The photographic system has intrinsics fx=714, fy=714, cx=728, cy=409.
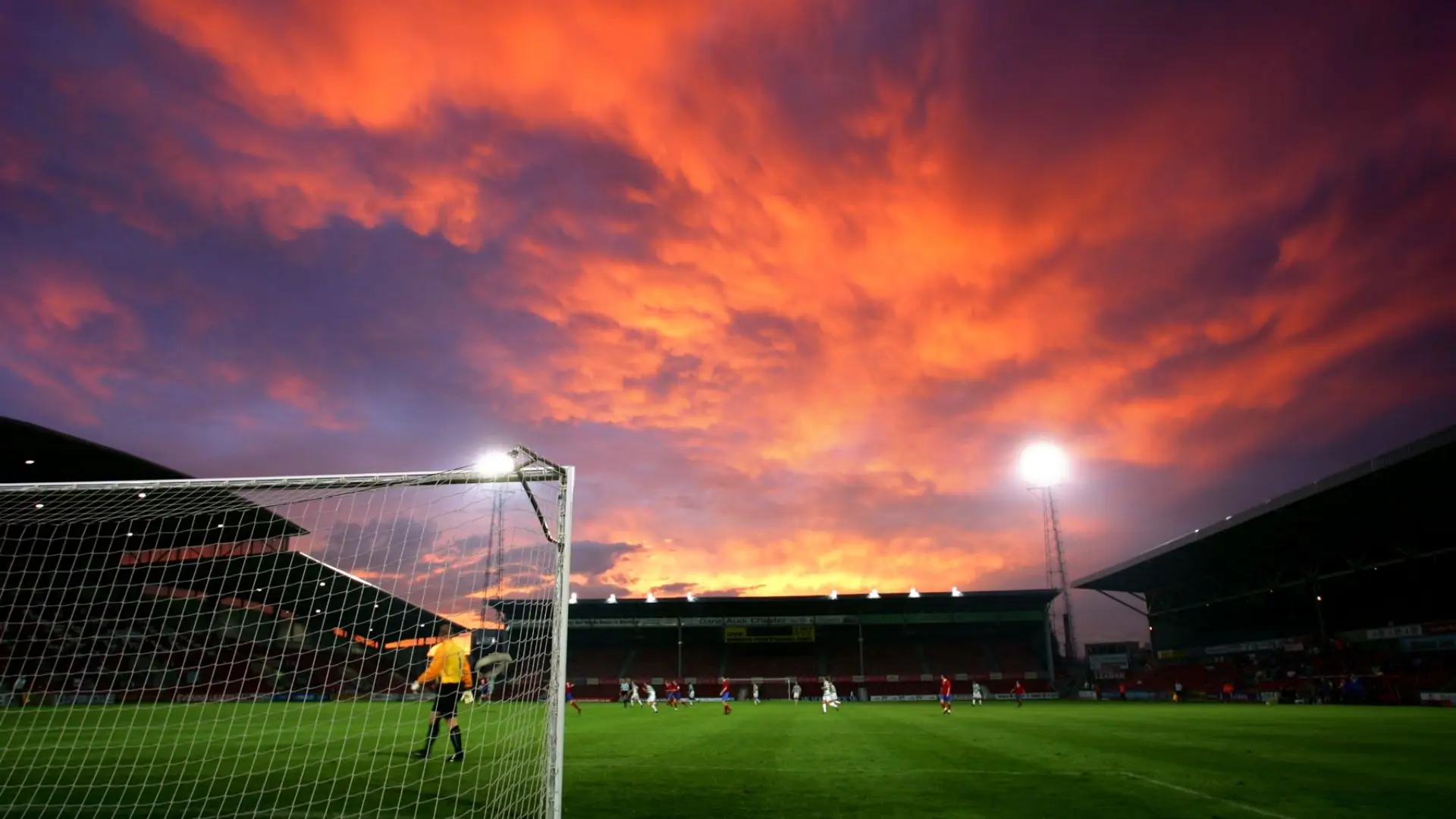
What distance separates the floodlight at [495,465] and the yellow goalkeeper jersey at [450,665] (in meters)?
3.60

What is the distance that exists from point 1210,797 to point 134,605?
3395 centimetres

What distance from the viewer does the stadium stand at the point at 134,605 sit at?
2162 centimetres

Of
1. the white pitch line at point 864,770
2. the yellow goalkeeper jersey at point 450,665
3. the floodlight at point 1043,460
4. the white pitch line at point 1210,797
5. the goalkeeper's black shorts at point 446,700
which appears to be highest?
the floodlight at point 1043,460

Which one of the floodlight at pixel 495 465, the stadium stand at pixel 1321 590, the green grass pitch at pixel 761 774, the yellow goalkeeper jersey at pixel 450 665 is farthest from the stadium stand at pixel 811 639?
the floodlight at pixel 495 465

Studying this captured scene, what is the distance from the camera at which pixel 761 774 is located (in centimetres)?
897

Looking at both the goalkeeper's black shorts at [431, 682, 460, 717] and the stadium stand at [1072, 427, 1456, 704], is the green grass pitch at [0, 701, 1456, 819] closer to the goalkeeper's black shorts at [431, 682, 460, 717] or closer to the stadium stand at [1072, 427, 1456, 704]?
the goalkeeper's black shorts at [431, 682, 460, 717]

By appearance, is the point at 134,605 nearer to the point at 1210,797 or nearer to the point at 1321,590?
the point at 1210,797

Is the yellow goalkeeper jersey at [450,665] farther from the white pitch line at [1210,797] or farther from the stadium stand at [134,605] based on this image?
the stadium stand at [134,605]

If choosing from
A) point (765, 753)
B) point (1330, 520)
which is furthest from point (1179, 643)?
point (765, 753)

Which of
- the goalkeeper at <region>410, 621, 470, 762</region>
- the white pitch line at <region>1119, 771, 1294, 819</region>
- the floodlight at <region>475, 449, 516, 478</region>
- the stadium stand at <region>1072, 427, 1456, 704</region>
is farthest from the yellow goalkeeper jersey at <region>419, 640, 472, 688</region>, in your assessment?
the stadium stand at <region>1072, 427, 1456, 704</region>

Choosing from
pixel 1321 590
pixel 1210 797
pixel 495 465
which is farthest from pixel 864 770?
pixel 1321 590

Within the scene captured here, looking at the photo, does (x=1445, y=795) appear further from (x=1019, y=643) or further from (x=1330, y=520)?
(x=1019, y=643)

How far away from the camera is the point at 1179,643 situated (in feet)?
164

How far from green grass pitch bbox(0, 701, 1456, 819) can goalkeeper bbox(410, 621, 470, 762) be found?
1.19ft
